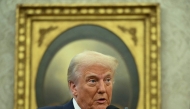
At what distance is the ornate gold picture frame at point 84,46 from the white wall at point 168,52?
88mm

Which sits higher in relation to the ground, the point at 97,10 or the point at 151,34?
the point at 97,10

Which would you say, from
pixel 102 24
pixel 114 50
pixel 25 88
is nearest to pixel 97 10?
pixel 102 24

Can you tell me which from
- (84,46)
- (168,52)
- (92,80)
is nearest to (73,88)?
(92,80)

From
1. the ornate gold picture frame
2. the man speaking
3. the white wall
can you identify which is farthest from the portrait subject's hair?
the white wall

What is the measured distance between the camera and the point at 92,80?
1980 millimetres

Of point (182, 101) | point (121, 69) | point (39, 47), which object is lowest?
point (182, 101)

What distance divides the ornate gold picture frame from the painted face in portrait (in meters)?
1.28

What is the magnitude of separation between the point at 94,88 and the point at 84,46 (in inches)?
54.4

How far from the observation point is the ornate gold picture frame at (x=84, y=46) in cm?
326

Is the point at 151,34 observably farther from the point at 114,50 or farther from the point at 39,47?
the point at 39,47

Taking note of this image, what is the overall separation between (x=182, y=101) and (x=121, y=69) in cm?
56

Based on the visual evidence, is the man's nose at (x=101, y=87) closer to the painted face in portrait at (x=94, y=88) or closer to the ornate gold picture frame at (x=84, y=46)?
the painted face in portrait at (x=94, y=88)

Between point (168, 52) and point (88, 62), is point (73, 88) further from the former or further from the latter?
point (168, 52)

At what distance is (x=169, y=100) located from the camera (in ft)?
10.8
